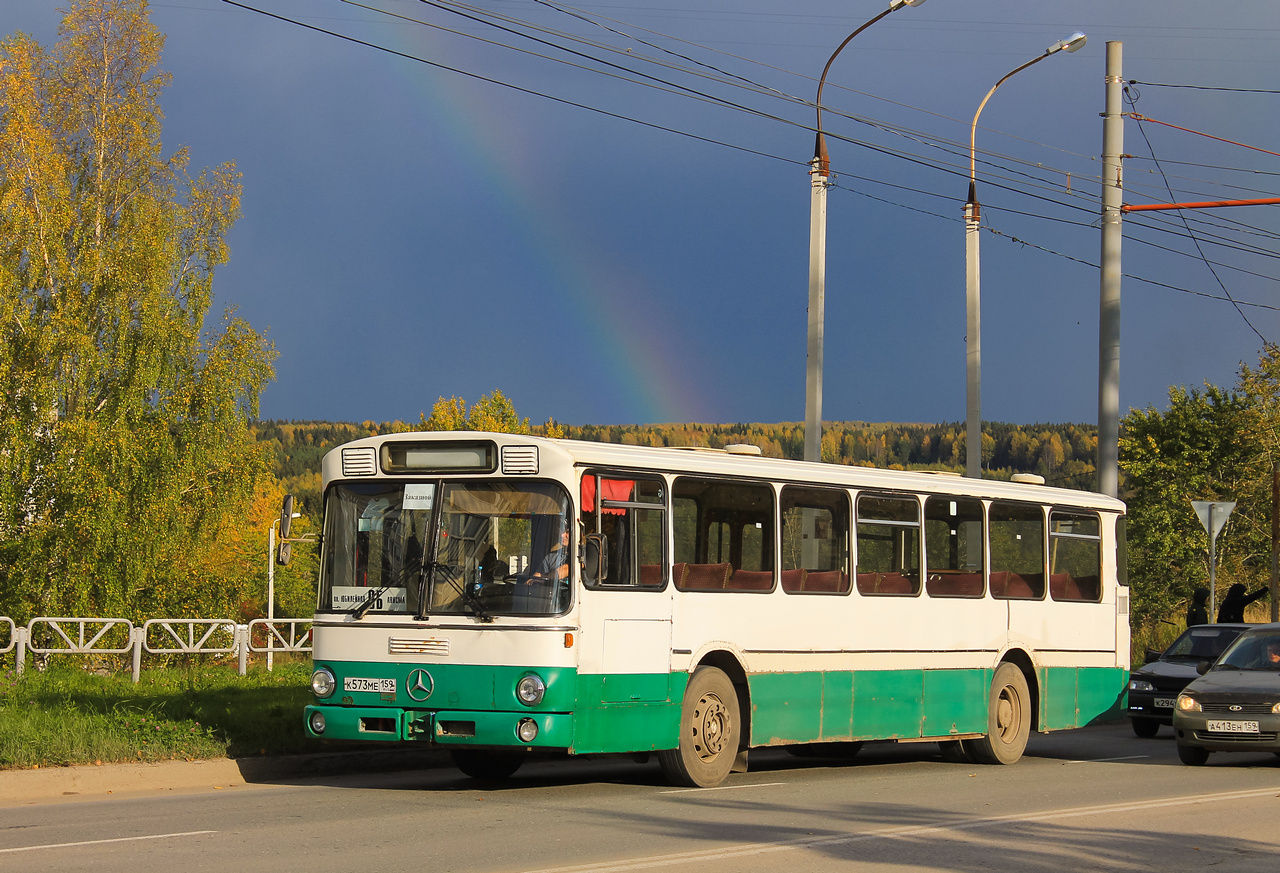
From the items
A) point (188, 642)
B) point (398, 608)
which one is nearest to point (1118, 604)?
point (398, 608)

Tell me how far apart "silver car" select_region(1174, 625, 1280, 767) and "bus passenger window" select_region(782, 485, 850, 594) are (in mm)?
4474

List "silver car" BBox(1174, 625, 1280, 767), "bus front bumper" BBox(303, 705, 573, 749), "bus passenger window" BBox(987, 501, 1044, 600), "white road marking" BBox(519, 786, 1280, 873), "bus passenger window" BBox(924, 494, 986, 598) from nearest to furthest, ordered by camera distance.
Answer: "white road marking" BBox(519, 786, 1280, 873)
"bus front bumper" BBox(303, 705, 573, 749)
"silver car" BBox(1174, 625, 1280, 767)
"bus passenger window" BBox(924, 494, 986, 598)
"bus passenger window" BBox(987, 501, 1044, 600)

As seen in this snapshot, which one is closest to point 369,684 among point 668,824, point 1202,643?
point 668,824

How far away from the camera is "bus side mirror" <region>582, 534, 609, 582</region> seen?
12000 millimetres

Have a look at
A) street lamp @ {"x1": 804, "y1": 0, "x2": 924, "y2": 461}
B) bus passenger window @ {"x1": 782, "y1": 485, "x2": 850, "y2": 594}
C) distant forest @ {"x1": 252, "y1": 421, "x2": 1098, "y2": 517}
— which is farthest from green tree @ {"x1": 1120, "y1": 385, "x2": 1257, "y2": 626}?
bus passenger window @ {"x1": 782, "y1": 485, "x2": 850, "y2": 594}

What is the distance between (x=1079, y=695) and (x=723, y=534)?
22.8 ft

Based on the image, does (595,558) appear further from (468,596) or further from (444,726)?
(444,726)

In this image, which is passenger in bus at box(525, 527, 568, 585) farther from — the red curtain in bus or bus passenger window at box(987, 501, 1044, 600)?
bus passenger window at box(987, 501, 1044, 600)

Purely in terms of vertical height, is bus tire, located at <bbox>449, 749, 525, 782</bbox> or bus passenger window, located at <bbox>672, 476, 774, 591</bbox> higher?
bus passenger window, located at <bbox>672, 476, 774, 591</bbox>

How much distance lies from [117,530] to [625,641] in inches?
1057

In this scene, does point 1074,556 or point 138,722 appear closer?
point 138,722

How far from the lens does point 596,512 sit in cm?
1220

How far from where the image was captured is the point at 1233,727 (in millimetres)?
15648

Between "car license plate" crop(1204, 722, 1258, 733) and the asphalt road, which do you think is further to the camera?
"car license plate" crop(1204, 722, 1258, 733)
